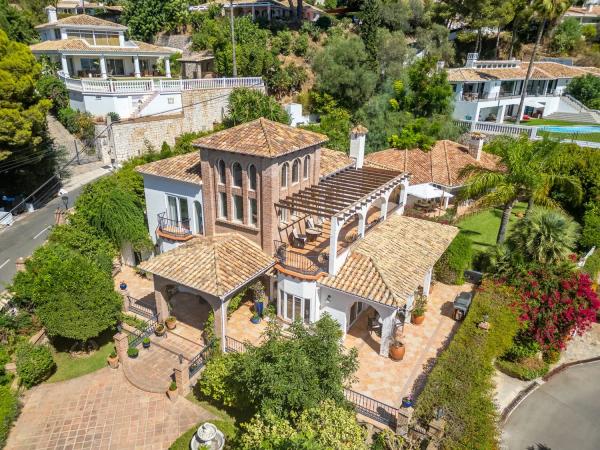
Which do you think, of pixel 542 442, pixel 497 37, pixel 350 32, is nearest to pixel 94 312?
pixel 542 442

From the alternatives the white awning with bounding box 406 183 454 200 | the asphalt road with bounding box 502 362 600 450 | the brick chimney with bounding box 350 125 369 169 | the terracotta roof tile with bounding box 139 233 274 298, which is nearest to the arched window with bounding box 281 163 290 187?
the terracotta roof tile with bounding box 139 233 274 298

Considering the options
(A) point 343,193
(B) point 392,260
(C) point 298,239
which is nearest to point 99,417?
(C) point 298,239

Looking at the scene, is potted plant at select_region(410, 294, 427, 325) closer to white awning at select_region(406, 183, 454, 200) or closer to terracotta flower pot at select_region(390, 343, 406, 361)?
terracotta flower pot at select_region(390, 343, 406, 361)

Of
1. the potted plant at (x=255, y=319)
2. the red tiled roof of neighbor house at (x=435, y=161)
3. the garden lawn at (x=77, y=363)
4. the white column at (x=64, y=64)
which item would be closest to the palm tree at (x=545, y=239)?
the red tiled roof of neighbor house at (x=435, y=161)

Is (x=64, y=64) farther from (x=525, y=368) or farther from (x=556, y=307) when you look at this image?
(x=525, y=368)

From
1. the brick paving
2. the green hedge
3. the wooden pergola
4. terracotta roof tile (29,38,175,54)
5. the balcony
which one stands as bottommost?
the brick paving

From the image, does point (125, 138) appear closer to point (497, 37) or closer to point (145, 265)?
point (145, 265)
